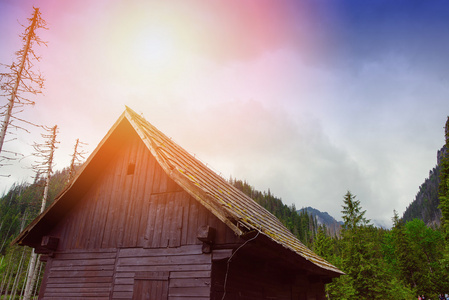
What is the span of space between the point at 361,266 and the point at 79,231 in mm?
33853

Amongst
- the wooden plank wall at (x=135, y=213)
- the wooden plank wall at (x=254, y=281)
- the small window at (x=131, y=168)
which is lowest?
the wooden plank wall at (x=254, y=281)

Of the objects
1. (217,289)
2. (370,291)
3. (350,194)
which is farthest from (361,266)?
(217,289)

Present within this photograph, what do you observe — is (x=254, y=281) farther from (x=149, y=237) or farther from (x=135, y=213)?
(x=135, y=213)

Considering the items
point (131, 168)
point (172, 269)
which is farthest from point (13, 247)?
point (172, 269)

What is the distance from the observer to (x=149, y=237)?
8773mm

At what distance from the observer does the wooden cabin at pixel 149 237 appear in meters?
7.50

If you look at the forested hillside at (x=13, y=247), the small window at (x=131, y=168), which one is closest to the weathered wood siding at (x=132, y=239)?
the small window at (x=131, y=168)

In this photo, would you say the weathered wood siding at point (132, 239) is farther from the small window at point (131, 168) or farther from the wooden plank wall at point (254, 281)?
the wooden plank wall at point (254, 281)

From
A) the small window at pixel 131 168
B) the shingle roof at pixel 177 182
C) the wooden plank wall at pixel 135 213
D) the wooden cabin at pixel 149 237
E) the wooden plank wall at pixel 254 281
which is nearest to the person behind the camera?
the shingle roof at pixel 177 182

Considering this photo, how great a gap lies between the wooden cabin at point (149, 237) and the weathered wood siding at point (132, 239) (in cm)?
3

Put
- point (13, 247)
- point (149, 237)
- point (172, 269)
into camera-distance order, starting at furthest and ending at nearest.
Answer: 1. point (13, 247)
2. point (149, 237)
3. point (172, 269)

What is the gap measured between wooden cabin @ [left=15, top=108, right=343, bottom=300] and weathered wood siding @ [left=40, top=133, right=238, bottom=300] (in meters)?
0.03

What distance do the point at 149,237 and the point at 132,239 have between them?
662 millimetres

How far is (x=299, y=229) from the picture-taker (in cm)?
12744
